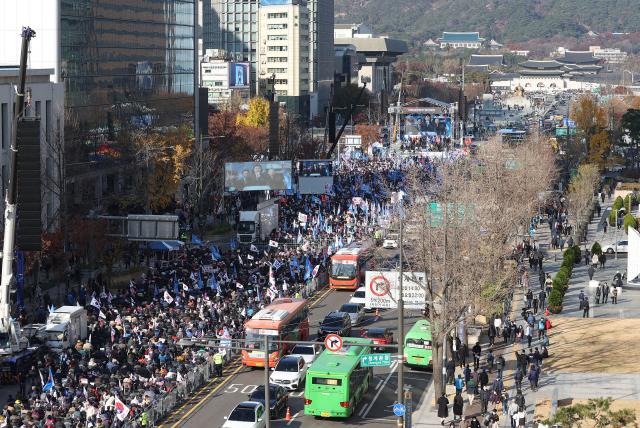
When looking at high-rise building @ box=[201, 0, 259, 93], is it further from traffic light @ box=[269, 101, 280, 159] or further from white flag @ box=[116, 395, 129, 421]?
white flag @ box=[116, 395, 129, 421]

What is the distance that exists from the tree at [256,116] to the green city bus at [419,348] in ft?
291

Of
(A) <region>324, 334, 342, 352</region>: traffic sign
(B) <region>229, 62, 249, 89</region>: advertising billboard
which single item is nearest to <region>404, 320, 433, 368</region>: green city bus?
(A) <region>324, 334, 342, 352</region>: traffic sign

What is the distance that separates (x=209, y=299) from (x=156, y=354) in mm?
10178

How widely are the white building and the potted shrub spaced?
28746 mm

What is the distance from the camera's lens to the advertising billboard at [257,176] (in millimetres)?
76625

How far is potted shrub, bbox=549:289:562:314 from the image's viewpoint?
5035 cm

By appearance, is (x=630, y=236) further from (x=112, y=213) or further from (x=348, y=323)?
(x=112, y=213)

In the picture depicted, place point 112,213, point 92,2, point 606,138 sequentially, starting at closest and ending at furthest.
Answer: point 112,213, point 92,2, point 606,138

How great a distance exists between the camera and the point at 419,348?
1545 inches

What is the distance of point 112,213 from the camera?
6906 cm

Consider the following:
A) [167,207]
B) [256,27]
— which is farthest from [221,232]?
[256,27]

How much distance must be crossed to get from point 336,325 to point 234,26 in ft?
526

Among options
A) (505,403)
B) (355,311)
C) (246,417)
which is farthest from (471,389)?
(355,311)

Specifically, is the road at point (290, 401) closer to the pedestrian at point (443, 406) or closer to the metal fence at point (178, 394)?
the metal fence at point (178, 394)
